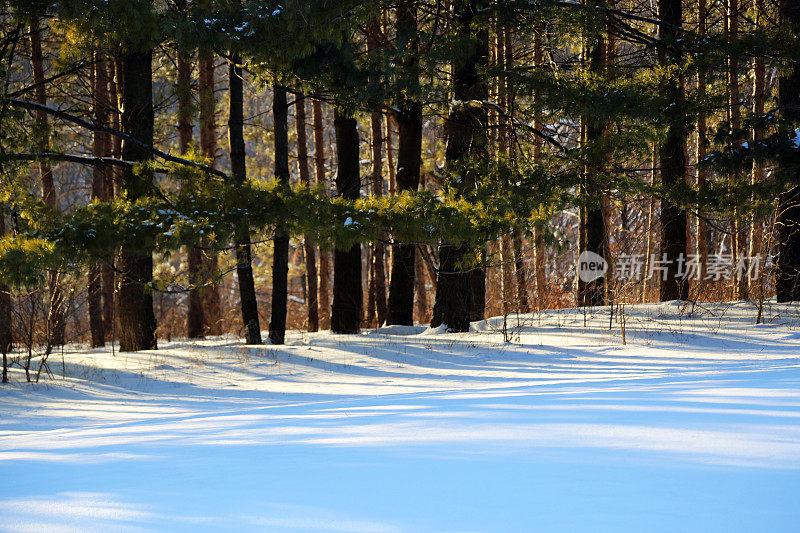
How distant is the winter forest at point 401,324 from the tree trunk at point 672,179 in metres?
0.06

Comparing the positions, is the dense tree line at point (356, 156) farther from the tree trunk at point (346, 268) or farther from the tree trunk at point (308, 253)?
the tree trunk at point (308, 253)

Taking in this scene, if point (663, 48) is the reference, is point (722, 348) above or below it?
below

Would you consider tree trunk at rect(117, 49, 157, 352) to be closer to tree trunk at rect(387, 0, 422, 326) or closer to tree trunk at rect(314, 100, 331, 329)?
tree trunk at rect(387, 0, 422, 326)

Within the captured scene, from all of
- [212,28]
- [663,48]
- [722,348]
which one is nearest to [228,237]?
[212,28]

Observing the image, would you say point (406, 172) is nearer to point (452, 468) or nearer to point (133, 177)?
point (133, 177)

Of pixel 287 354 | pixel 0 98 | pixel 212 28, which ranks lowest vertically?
pixel 287 354

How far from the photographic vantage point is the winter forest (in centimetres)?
199

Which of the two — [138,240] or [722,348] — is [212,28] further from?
[722,348]

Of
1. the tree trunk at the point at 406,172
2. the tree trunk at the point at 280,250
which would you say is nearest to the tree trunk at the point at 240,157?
the tree trunk at the point at 280,250

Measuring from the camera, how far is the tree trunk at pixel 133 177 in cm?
1098

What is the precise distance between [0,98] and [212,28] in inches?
121

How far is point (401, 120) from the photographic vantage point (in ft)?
43.5

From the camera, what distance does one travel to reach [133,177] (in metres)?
10.2

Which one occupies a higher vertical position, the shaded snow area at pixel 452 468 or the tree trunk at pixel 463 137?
the tree trunk at pixel 463 137
